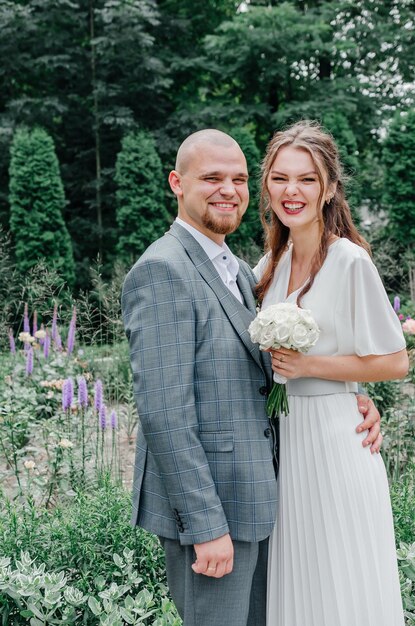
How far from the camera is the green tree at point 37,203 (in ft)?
40.1

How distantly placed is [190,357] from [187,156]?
0.74 metres

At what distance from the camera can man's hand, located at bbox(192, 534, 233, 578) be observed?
79.7 inches

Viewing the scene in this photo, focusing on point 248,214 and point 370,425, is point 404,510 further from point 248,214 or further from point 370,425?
point 248,214

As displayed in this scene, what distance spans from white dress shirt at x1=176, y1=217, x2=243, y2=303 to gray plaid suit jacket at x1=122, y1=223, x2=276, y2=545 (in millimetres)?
43

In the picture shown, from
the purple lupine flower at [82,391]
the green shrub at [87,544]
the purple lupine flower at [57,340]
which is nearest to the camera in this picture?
the green shrub at [87,544]

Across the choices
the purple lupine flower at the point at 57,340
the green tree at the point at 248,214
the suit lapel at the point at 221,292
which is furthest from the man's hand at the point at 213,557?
the green tree at the point at 248,214

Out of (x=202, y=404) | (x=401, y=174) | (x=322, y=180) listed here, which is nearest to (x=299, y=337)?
(x=202, y=404)

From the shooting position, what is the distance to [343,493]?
228 centimetres

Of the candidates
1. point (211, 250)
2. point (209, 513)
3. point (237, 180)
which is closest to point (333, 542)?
point (209, 513)

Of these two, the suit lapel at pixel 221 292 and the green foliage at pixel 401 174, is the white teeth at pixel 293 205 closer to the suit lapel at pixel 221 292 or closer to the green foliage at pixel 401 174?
the suit lapel at pixel 221 292

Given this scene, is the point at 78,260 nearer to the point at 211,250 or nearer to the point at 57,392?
the point at 57,392

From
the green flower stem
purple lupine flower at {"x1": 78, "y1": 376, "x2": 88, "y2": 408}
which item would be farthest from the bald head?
purple lupine flower at {"x1": 78, "y1": 376, "x2": 88, "y2": 408}

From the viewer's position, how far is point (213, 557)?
6.65 ft

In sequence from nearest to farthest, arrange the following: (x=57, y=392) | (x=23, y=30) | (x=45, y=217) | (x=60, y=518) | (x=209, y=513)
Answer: (x=209, y=513) < (x=60, y=518) < (x=57, y=392) < (x=45, y=217) < (x=23, y=30)
